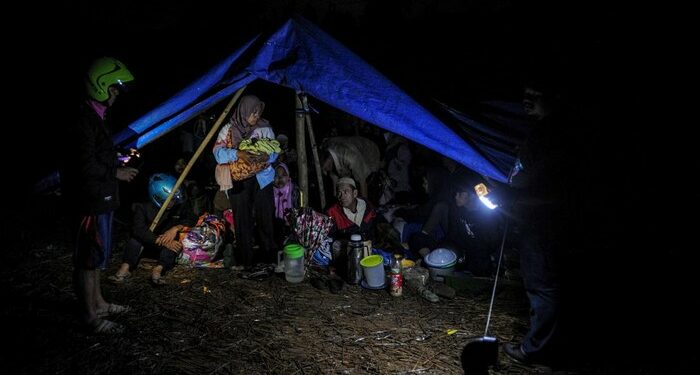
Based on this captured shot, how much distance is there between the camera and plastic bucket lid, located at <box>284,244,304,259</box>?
487 cm

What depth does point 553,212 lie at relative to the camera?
2.90 metres

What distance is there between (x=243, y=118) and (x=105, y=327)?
8.62 ft

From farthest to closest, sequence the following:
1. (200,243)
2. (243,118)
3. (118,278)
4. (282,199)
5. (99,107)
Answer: (282,199) → (200,243) → (243,118) → (118,278) → (99,107)

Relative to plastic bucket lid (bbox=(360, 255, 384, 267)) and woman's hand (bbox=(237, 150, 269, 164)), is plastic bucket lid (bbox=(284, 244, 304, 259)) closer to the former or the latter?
plastic bucket lid (bbox=(360, 255, 384, 267))

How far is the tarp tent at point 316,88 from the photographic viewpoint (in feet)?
12.7

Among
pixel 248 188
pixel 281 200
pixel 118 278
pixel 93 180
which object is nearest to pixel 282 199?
pixel 281 200

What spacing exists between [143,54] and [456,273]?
1622cm

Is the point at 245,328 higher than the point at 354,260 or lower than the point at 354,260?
lower

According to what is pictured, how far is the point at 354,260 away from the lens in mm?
4789

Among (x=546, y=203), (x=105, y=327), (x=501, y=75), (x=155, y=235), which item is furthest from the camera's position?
(x=501, y=75)

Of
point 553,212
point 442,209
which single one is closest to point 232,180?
point 442,209

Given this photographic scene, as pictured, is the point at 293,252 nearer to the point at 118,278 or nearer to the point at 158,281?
the point at 158,281

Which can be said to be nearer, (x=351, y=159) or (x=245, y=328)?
(x=245, y=328)

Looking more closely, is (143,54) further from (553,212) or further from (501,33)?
(553,212)
